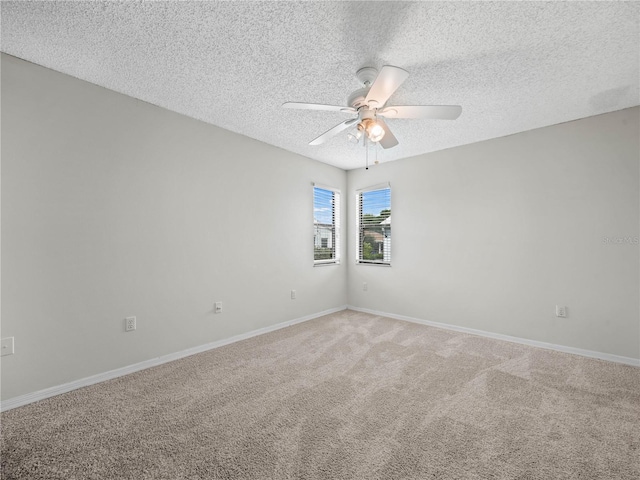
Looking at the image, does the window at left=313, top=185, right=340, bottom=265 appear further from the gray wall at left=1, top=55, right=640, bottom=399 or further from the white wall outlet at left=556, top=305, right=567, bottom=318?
the white wall outlet at left=556, top=305, right=567, bottom=318

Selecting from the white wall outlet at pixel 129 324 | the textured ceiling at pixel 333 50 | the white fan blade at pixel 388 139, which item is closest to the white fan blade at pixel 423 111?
the white fan blade at pixel 388 139

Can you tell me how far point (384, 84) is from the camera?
5.99 feet

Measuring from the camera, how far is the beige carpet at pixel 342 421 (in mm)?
1525

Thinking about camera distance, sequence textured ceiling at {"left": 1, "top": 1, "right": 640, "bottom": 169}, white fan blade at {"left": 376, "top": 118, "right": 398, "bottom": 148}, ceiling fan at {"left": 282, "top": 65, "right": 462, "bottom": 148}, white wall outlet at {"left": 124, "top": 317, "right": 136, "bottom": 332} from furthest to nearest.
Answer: white wall outlet at {"left": 124, "top": 317, "right": 136, "bottom": 332} → white fan blade at {"left": 376, "top": 118, "right": 398, "bottom": 148} → ceiling fan at {"left": 282, "top": 65, "right": 462, "bottom": 148} → textured ceiling at {"left": 1, "top": 1, "right": 640, "bottom": 169}

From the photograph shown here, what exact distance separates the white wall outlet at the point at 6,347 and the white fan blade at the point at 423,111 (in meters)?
3.10

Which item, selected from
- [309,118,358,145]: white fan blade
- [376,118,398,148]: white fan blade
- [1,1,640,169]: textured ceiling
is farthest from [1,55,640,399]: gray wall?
→ [376,118,398,148]: white fan blade

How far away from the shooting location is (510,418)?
1.94m

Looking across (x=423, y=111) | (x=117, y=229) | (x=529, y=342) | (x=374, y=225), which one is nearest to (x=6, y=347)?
(x=117, y=229)

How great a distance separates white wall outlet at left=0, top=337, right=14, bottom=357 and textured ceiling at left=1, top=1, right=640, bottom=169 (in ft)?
6.59

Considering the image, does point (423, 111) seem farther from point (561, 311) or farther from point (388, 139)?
point (561, 311)

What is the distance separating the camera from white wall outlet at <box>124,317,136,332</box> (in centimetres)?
261

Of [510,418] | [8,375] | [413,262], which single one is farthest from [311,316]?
[8,375]

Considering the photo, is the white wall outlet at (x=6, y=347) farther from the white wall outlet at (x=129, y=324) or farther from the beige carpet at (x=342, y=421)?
the white wall outlet at (x=129, y=324)

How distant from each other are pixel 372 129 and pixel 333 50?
1.90 feet
